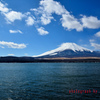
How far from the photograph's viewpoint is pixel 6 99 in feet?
94.0

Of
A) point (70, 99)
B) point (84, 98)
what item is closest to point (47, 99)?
point (70, 99)

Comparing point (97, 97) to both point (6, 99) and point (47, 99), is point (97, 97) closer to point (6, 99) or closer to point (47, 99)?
point (47, 99)

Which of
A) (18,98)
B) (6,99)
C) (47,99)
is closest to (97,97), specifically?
(47,99)

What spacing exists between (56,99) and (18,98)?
28.0 feet

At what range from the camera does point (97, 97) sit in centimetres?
2964

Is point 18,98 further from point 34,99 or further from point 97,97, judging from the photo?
point 97,97

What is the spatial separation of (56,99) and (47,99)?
195 cm

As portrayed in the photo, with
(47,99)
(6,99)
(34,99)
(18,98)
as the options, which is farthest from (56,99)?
(6,99)

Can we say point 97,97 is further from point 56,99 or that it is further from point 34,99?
point 34,99

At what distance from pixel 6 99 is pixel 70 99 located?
14.0 meters

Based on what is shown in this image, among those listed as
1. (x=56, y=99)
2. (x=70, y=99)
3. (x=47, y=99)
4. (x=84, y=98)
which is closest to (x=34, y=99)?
(x=47, y=99)

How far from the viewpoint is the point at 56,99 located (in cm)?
2811

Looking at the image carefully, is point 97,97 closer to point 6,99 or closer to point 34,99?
point 34,99

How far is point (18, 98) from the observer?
29234 millimetres
